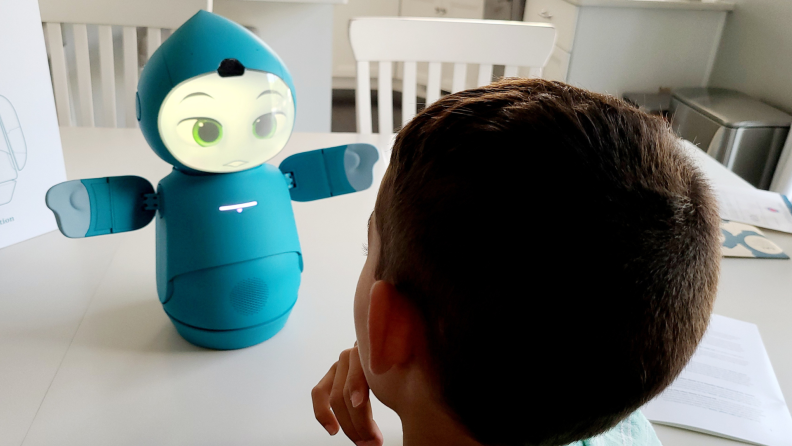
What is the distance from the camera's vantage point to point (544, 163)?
298 mm

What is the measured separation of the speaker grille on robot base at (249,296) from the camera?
0.54m

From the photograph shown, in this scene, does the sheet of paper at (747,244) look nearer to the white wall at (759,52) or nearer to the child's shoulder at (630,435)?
the child's shoulder at (630,435)

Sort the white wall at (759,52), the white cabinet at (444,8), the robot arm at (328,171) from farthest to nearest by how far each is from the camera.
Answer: the white cabinet at (444,8)
the white wall at (759,52)
the robot arm at (328,171)

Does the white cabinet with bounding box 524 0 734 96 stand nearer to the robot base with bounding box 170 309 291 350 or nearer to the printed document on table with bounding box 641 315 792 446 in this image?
the printed document on table with bounding box 641 315 792 446

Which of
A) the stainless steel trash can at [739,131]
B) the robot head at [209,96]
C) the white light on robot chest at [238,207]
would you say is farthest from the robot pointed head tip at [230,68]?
the stainless steel trash can at [739,131]

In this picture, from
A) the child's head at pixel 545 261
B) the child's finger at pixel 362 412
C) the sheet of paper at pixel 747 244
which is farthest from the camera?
Answer: the sheet of paper at pixel 747 244

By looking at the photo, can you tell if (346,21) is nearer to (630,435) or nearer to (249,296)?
(249,296)

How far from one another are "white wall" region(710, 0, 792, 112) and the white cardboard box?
2218 millimetres

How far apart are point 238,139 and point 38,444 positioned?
302 millimetres

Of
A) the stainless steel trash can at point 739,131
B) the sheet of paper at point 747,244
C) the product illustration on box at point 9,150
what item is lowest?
the stainless steel trash can at point 739,131

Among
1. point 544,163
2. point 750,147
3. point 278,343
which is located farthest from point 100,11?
point 750,147

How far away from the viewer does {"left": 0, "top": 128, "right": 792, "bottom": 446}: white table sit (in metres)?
0.51

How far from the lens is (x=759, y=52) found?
7.18 feet

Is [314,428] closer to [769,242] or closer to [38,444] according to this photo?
[38,444]
